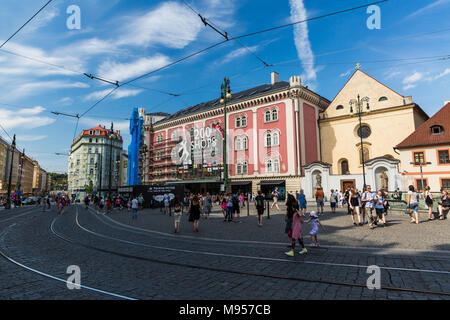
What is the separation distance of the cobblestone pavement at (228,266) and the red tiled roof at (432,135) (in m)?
22.2

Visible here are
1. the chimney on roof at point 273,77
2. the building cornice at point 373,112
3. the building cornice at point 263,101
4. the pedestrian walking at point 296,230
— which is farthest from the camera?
the chimney on roof at point 273,77

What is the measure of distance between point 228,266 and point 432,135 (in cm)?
3108

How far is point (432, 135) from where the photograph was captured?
2775 cm

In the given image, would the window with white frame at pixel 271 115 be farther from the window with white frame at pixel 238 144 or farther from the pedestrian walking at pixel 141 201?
the pedestrian walking at pixel 141 201

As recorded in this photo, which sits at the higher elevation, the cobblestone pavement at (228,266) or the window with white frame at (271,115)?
the window with white frame at (271,115)

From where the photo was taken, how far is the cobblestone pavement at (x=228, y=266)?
4402mm

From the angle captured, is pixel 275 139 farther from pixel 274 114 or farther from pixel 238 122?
pixel 238 122

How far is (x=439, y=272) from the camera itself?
5234 millimetres

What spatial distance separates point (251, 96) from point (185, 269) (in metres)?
35.0

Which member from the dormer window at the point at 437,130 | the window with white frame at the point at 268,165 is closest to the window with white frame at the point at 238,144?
the window with white frame at the point at 268,165

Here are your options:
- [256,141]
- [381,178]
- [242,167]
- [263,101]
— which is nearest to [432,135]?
[381,178]

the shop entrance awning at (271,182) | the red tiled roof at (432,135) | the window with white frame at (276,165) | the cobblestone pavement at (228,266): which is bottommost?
the cobblestone pavement at (228,266)
